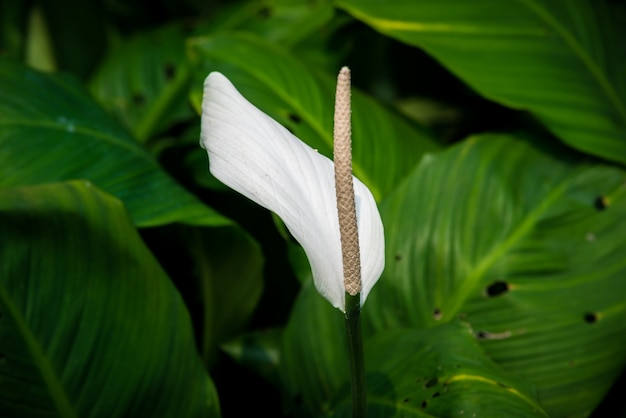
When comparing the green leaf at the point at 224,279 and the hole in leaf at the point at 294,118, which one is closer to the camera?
the green leaf at the point at 224,279

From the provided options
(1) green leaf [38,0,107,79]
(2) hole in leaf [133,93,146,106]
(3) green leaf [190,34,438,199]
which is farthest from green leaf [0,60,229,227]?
(1) green leaf [38,0,107,79]

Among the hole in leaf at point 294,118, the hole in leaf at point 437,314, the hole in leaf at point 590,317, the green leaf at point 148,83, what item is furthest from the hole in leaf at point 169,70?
the hole in leaf at point 590,317

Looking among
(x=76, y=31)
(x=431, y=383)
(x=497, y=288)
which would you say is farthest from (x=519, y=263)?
(x=76, y=31)

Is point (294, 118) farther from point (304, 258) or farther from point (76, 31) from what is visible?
point (76, 31)

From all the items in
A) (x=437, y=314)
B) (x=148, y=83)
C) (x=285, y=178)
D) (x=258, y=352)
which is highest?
(x=285, y=178)

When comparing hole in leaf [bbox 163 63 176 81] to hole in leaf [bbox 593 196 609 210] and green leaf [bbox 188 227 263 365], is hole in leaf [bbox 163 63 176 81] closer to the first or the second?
green leaf [bbox 188 227 263 365]

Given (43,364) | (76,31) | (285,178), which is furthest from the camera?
(76,31)

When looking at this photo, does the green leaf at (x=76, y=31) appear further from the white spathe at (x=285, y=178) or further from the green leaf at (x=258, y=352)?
the white spathe at (x=285, y=178)
